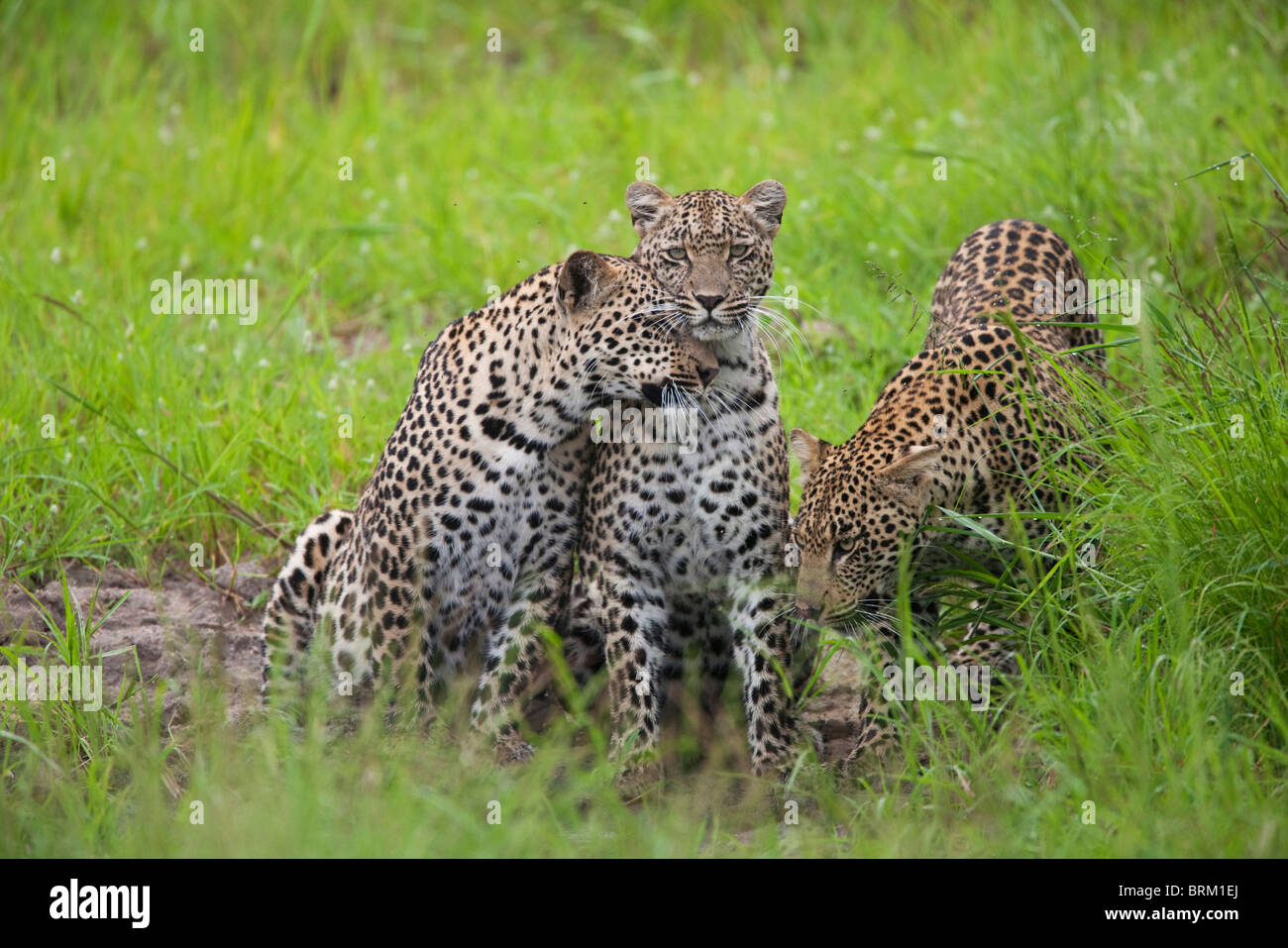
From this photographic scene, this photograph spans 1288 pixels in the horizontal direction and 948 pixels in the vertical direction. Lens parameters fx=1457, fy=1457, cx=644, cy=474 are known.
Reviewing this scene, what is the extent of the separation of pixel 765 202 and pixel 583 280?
109 cm

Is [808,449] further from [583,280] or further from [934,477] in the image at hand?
[583,280]

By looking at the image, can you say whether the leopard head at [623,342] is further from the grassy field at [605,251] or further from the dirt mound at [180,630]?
the dirt mound at [180,630]

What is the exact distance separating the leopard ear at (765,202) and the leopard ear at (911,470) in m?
1.38

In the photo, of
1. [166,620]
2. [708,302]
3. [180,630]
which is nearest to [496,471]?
[708,302]

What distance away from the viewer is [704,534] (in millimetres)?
5816

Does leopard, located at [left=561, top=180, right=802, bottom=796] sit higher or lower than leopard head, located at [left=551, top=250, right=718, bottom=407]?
lower

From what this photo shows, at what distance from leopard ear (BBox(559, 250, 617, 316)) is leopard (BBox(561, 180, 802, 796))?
0.34m

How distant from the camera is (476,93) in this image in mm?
11734

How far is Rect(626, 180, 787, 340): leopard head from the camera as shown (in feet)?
19.0

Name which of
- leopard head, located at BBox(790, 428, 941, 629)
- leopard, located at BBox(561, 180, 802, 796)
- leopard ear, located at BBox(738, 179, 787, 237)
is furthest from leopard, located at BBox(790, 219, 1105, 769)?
leopard ear, located at BBox(738, 179, 787, 237)

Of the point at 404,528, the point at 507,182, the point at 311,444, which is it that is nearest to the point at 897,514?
the point at 404,528

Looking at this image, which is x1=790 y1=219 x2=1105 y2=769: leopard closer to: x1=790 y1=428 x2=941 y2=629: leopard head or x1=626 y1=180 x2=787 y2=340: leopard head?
x1=790 y1=428 x2=941 y2=629: leopard head

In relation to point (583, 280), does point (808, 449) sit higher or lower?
lower

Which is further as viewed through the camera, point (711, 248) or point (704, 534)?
point (711, 248)
